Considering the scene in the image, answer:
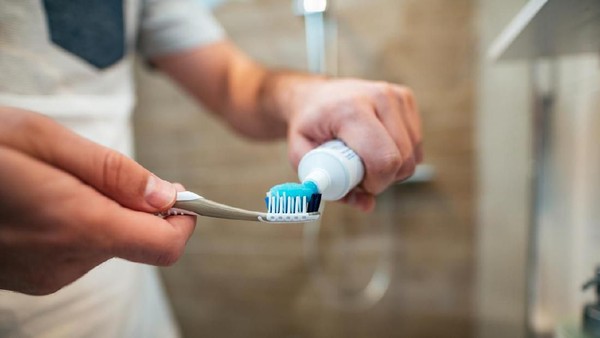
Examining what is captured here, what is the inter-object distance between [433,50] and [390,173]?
2.54 feet

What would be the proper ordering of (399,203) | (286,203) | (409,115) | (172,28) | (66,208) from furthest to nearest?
(399,203)
(172,28)
(409,115)
(286,203)
(66,208)

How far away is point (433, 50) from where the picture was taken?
1.03m

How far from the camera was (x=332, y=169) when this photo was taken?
333mm

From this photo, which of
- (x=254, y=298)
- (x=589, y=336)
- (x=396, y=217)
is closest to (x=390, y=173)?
(x=589, y=336)

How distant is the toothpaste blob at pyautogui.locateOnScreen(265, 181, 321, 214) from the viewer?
300 mm

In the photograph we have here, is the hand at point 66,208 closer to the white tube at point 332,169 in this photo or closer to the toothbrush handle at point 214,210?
the toothbrush handle at point 214,210

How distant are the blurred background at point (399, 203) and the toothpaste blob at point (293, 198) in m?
0.40

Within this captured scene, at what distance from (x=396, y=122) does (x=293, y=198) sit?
134 mm

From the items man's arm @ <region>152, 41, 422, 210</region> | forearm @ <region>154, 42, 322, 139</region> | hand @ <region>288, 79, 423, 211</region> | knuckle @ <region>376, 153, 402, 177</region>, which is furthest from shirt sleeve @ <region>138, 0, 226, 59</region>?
knuckle @ <region>376, 153, 402, 177</region>

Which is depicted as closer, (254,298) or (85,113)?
(85,113)

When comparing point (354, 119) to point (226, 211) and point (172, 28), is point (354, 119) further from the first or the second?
point (172, 28)

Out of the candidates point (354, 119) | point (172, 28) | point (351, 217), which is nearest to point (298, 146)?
point (354, 119)

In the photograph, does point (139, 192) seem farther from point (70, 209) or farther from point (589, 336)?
point (589, 336)

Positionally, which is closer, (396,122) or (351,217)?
(396,122)
